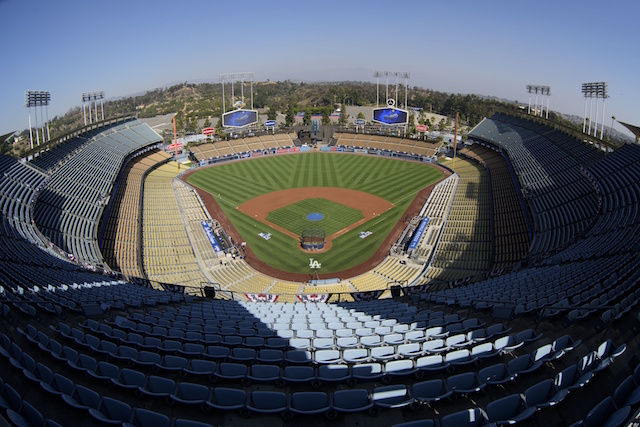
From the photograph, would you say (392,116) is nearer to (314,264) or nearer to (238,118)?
(238,118)

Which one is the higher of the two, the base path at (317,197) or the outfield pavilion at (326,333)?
the outfield pavilion at (326,333)

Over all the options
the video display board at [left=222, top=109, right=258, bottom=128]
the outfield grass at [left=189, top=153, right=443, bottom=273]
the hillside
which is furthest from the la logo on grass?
the hillside

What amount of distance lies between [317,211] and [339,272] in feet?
48.6

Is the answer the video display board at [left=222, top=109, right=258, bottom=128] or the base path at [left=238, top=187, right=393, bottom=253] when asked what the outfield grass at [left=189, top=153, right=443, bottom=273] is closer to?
the base path at [left=238, top=187, right=393, bottom=253]

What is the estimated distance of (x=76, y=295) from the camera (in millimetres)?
15297

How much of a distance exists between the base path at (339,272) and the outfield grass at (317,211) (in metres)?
4.95

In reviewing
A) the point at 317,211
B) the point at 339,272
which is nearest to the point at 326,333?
the point at 339,272

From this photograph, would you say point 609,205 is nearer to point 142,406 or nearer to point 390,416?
point 390,416

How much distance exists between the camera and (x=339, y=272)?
33375mm

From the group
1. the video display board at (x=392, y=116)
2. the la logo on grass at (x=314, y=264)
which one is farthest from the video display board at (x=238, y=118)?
the la logo on grass at (x=314, y=264)

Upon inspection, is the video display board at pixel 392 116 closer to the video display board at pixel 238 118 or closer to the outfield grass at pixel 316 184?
the outfield grass at pixel 316 184

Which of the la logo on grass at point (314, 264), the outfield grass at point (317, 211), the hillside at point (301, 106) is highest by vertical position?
the hillside at point (301, 106)

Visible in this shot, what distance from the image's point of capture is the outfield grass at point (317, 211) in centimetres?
4284

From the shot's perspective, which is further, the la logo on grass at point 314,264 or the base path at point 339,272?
the la logo on grass at point 314,264
